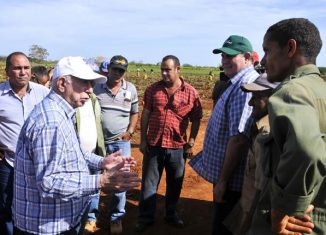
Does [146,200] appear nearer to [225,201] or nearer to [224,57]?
[225,201]

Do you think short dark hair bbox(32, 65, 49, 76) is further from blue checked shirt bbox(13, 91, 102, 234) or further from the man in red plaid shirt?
blue checked shirt bbox(13, 91, 102, 234)

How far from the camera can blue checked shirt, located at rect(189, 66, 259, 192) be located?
302cm

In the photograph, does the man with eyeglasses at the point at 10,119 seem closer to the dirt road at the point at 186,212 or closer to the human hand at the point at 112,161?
the dirt road at the point at 186,212

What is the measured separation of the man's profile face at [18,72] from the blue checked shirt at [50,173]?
71.4 inches

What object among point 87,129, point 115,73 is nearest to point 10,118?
point 87,129

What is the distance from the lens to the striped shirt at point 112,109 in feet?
16.7

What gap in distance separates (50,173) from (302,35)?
64.3 inches

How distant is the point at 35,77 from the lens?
6113 mm

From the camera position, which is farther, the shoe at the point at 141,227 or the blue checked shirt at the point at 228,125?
the shoe at the point at 141,227

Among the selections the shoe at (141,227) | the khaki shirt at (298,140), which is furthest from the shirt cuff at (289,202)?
the shoe at (141,227)

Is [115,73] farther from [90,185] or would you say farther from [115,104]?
[90,185]

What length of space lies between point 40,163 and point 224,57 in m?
1.93

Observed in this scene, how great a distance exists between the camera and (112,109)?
5.12 metres

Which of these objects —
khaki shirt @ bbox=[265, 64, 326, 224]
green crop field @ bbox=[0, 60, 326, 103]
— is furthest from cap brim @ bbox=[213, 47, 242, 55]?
green crop field @ bbox=[0, 60, 326, 103]
